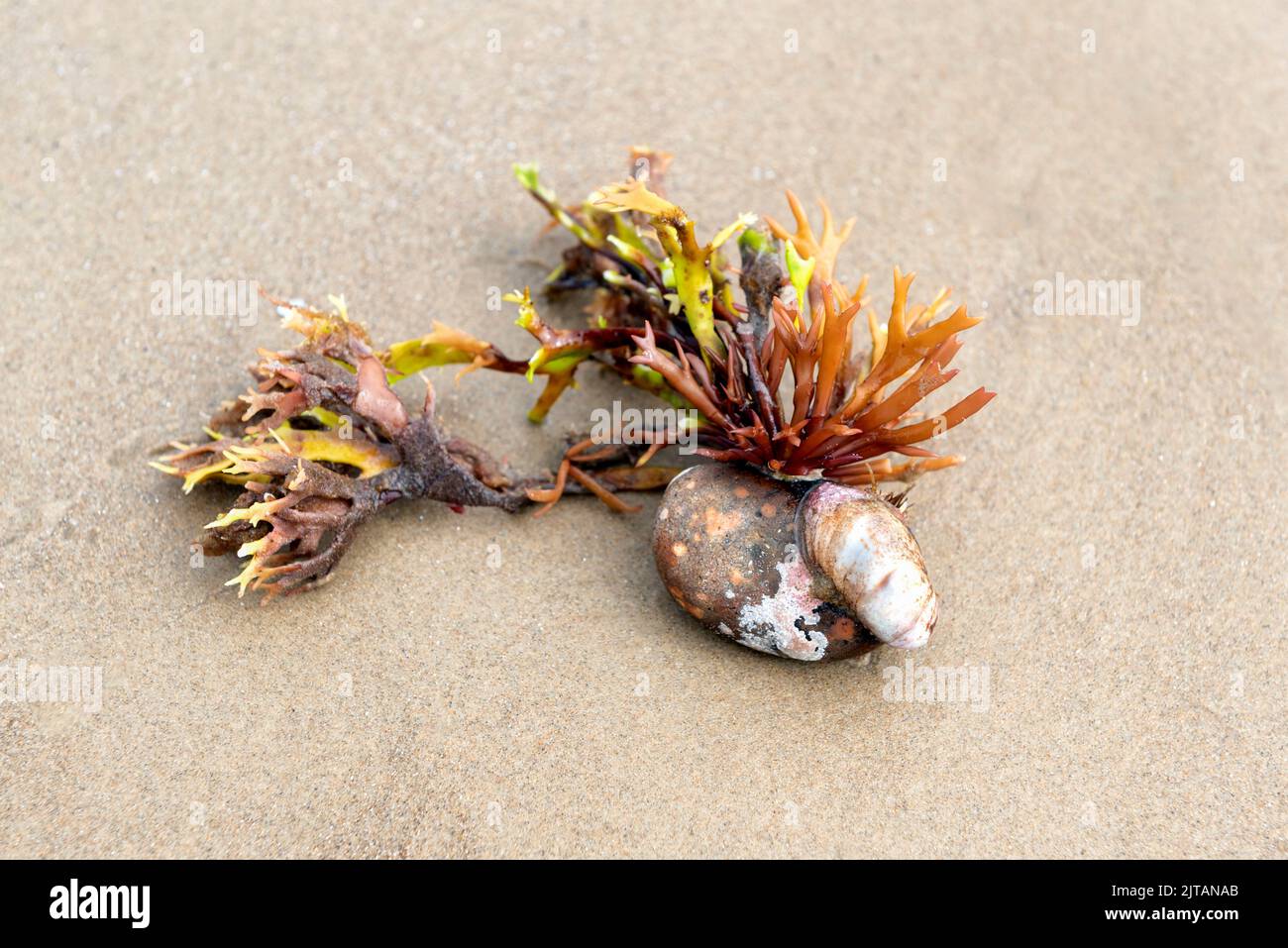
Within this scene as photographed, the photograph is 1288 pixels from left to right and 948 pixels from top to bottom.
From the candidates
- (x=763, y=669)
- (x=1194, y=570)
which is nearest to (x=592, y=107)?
(x=763, y=669)

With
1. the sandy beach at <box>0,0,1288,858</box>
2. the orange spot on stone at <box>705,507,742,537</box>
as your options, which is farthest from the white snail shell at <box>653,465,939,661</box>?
the sandy beach at <box>0,0,1288,858</box>

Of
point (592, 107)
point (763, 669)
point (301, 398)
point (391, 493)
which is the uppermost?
point (592, 107)

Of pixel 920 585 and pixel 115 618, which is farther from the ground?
pixel 920 585

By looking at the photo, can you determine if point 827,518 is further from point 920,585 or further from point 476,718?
point 476,718

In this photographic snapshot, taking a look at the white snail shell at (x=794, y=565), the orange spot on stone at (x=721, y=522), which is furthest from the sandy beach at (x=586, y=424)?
the orange spot on stone at (x=721, y=522)

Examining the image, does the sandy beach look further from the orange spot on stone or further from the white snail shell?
the orange spot on stone

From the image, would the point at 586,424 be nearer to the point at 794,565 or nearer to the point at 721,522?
the point at 721,522
